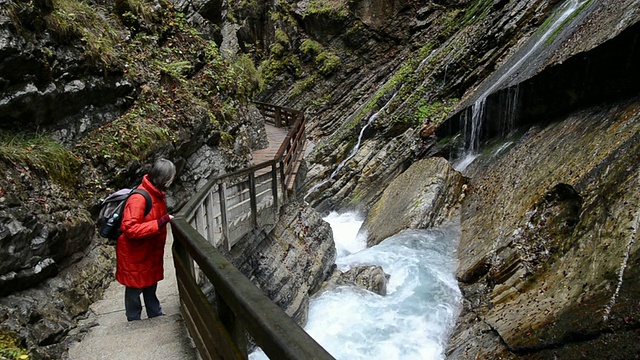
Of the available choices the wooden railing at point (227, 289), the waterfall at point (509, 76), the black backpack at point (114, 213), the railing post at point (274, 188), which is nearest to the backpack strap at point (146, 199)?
the black backpack at point (114, 213)

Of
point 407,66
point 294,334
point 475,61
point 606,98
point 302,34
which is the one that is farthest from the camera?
point 302,34

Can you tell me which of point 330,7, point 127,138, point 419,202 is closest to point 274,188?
point 127,138

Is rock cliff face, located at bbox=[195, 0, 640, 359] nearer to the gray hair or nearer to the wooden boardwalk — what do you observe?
the wooden boardwalk

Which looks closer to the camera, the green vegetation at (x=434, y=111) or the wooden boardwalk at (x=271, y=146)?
the wooden boardwalk at (x=271, y=146)

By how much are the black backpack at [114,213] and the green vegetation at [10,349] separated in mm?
1025

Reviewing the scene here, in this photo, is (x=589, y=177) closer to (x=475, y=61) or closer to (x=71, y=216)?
(x=71, y=216)

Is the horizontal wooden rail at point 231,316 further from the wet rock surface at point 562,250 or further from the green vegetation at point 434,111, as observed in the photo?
the green vegetation at point 434,111

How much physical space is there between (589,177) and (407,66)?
14869mm

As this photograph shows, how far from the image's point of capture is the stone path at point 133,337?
3225 mm

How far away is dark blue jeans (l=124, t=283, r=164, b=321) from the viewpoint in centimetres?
380

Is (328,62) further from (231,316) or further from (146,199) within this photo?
(231,316)

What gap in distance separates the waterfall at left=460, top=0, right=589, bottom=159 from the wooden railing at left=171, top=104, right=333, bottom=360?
8.69 meters

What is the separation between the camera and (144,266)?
3.67 m

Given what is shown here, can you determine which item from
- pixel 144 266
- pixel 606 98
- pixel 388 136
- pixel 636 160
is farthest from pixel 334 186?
pixel 144 266
